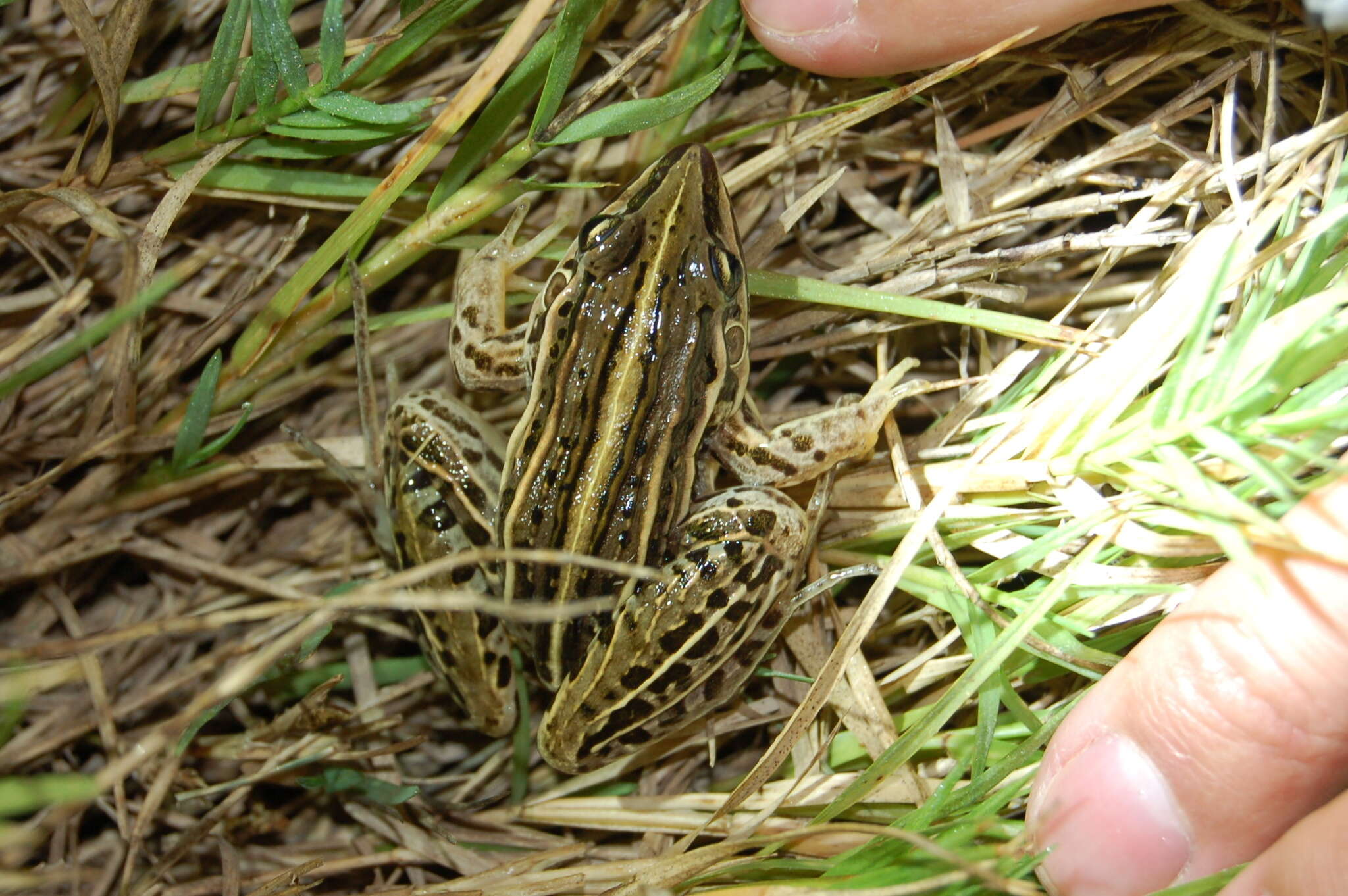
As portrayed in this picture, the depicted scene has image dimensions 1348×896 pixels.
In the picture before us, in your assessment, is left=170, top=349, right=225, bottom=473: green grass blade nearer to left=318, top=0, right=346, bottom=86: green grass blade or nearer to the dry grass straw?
the dry grass straw

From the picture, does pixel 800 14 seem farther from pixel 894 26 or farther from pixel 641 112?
Answer: pixel 641 112

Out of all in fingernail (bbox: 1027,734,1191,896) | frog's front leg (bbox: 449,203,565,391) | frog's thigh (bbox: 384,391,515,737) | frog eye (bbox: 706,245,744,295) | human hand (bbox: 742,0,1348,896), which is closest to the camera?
human hand (bbox: 742,0,1348,896)

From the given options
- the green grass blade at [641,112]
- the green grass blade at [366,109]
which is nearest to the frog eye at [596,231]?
the green grass blade at [641,112]

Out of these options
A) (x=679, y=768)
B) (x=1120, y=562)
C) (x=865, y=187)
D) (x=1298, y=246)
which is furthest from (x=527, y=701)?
(x=1298, y=246)

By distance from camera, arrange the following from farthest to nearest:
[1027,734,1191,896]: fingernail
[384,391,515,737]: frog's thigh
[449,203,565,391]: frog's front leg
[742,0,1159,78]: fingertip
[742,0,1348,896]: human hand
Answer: [449,203,565,391]: frog's front leg
[384,391,515,737]: frog's thigh
[742,0,1159,78]: fingertip
[1027,734,1191,896]: fingernail
[742,0,1348,896]: human hand

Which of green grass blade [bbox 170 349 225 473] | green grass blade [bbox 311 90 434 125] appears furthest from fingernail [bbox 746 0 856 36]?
green grass blade [bbox 170 349 225 473]

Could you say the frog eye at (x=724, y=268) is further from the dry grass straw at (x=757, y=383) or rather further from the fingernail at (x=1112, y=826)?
the fingernail at (x=1112, y=826)

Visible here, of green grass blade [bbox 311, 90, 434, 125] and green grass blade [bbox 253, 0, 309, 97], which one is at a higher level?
green grass blade [bbox 253, 0, 309, 97]
